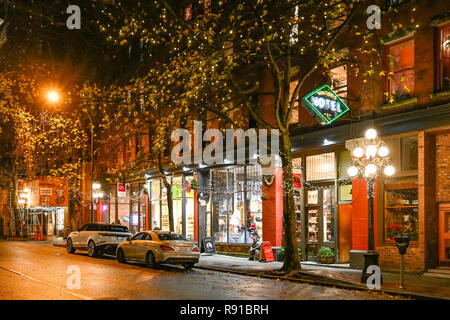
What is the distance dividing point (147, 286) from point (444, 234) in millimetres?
9643

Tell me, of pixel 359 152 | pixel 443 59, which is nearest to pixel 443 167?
pixel 443 59

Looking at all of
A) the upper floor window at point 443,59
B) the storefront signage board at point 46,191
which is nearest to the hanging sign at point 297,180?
the upper floor window at point 443,59

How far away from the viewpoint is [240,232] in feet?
78.6

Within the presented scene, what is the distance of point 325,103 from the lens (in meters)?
17.9

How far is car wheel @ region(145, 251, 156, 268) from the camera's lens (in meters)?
17.9

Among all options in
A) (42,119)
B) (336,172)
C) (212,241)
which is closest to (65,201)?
(42,119)

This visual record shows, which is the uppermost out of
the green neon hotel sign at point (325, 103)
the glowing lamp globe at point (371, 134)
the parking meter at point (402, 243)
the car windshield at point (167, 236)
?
the green neon hotel sign at point (325, 103)

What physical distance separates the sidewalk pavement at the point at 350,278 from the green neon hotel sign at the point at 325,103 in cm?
534

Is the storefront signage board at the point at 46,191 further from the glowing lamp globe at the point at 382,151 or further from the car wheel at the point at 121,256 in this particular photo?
the glowing lamp globe at the point at 382,151

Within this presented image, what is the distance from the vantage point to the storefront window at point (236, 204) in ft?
75.5

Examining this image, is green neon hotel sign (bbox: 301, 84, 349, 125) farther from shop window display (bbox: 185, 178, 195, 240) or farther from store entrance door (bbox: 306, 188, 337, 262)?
shop window display (bbox: 185, 178, 195, 240)

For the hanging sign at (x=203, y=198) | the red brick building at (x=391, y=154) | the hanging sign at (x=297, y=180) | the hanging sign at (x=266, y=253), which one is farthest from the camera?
the hanging sign at (x=203, y=198)
